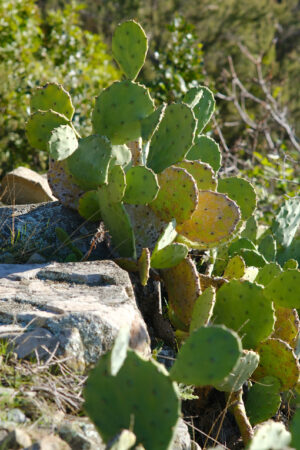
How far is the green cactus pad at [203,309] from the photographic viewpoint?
88.2 inches

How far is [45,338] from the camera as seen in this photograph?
1966 millimetres

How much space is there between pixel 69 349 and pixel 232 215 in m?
1.08

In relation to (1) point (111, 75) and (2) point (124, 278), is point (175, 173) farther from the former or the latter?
(1) point (111, 75)

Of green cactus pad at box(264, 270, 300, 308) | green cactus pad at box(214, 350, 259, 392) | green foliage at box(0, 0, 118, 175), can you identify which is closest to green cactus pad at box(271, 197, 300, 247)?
green cactus pad at box(264, 270, 300, 308)

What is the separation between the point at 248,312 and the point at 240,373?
30cm

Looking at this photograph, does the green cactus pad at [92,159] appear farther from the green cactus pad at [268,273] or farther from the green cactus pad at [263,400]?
the green cactus pad at [263,400]

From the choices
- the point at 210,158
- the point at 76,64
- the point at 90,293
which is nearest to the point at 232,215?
the point at 210,158

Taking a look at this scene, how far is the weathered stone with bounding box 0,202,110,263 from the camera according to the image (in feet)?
9.01

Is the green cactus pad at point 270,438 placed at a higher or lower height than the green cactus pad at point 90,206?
lower

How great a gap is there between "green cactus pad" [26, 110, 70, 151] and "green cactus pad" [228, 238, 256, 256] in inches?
44.1

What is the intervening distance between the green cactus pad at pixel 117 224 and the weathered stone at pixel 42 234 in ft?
0.34

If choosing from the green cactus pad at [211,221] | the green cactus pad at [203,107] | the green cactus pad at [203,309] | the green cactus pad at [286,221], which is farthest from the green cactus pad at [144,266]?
the green cactus pad at [286,221]

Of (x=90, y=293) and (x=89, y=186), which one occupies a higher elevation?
(x=89, y=186)

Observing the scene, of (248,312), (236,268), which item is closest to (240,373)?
(248,312)
